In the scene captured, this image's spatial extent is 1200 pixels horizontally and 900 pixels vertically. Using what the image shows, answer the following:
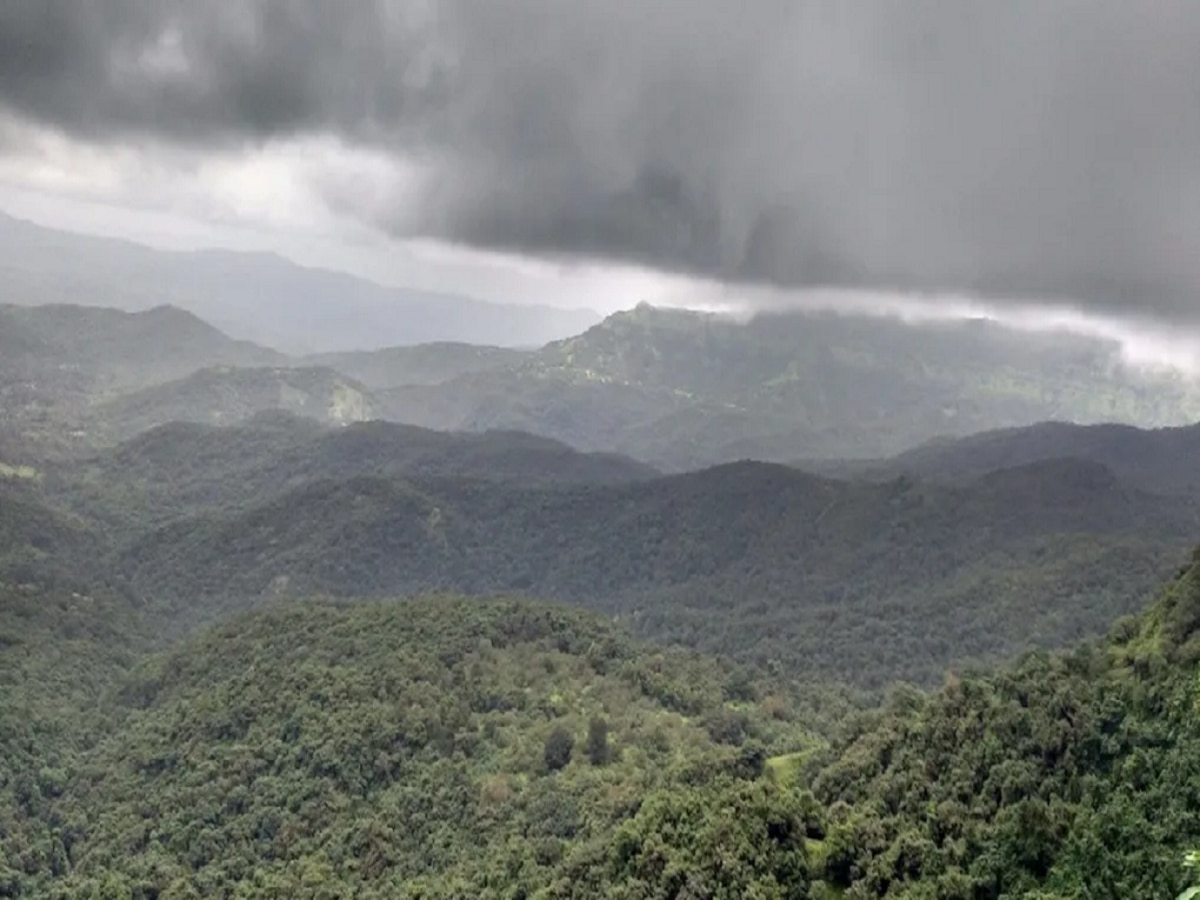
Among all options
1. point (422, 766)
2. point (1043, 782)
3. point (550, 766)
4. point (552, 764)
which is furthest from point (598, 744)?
point (1043, 782)

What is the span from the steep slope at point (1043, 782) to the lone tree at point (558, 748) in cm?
3342

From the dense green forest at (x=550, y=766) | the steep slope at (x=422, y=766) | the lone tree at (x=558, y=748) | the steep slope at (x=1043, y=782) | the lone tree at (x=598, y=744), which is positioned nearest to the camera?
the steep slope at (x=1043, y=782)

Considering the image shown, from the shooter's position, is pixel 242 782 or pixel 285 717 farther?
pixel 285 717

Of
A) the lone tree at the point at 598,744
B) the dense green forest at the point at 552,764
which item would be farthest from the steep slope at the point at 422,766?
the dense green forest at the point at 552,764

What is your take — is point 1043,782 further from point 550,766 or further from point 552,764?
point 552,764

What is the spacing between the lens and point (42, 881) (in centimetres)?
9900

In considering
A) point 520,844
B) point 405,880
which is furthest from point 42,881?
point 520,844

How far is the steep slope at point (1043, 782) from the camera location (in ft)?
173

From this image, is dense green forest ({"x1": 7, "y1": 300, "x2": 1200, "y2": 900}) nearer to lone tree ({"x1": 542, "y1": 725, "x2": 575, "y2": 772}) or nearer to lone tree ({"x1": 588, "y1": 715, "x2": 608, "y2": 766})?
lone tree ({"x1": 588, "y1": 715, "x2": 608, "y2": 766})

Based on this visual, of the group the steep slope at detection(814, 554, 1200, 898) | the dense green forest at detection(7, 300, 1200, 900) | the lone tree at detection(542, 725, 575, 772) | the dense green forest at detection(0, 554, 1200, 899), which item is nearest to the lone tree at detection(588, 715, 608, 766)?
the dense green forest at detection(7, 300, 1200, 900)

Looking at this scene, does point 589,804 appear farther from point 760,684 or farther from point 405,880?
point 760,684

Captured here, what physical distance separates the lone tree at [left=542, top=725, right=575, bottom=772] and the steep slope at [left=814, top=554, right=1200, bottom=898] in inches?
1316

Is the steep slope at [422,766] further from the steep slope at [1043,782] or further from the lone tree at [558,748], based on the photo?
the steep slope at [1043,782]

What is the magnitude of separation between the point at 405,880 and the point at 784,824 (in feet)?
127
